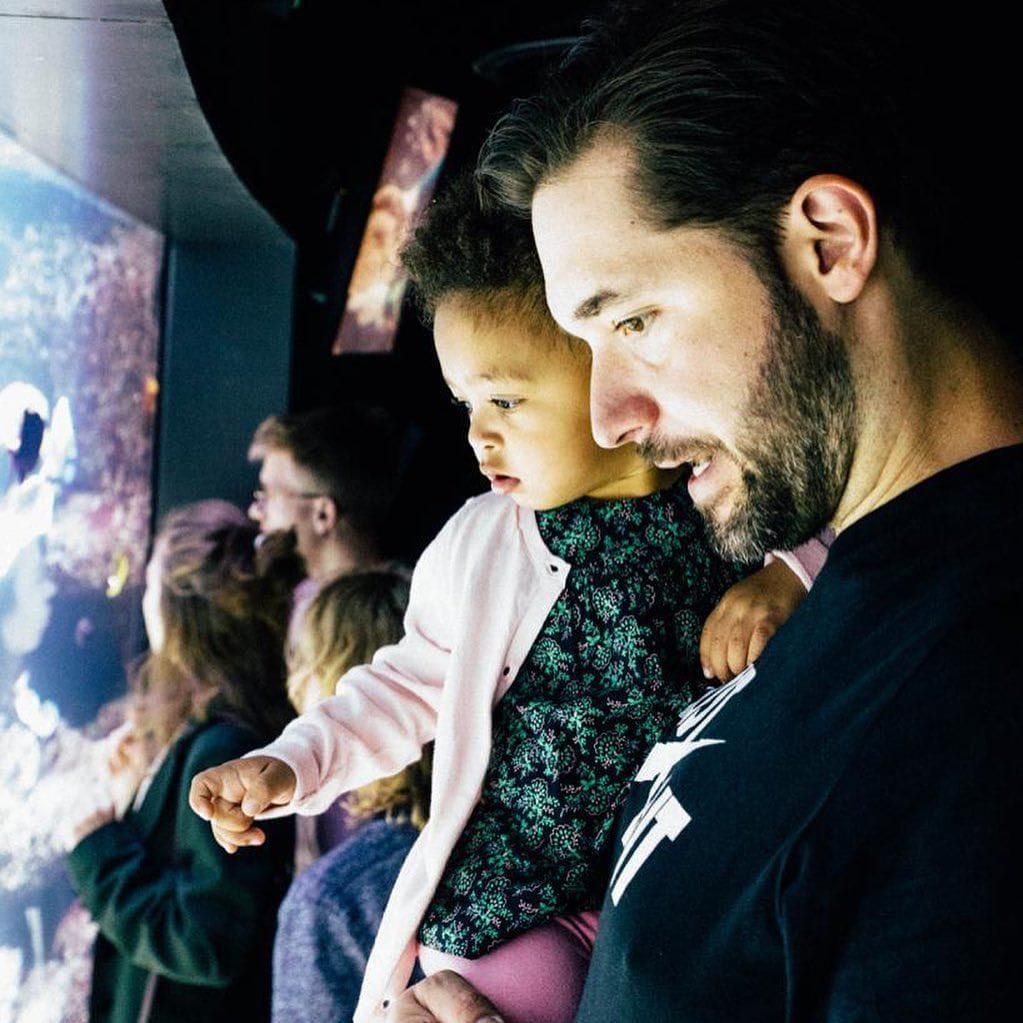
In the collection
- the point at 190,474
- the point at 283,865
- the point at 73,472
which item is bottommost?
the point at 283,865

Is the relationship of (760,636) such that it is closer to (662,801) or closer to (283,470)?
(662,801)

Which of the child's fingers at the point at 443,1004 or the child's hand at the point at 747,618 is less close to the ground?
the child's hand at the point at 747,618

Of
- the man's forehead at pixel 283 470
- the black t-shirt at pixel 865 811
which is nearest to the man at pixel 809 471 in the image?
the black t-shirt at pixel 865 811

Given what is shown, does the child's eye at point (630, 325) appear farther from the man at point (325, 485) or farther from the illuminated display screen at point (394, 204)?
the illuminated display screen at point (394, 204)

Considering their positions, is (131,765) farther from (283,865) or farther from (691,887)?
(691,887)

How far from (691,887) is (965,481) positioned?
16.4 inches

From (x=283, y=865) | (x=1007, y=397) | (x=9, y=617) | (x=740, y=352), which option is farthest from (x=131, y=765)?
(x=1007, y=397)

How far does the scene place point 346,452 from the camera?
11.3ft

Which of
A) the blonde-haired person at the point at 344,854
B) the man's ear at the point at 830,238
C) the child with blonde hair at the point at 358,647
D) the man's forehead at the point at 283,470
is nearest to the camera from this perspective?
the man's ear at the point at 830,238

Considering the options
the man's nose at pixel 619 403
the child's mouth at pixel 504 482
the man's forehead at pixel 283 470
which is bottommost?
the man's forehead at pixel 283 470

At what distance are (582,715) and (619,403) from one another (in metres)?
0.62

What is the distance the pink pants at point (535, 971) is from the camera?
5.23ft

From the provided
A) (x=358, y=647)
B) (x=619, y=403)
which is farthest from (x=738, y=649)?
(x=358, y=647)

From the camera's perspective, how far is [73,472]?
8.89 ft
